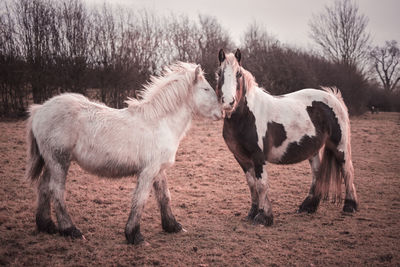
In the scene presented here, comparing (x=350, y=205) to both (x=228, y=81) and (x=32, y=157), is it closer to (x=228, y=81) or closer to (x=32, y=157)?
(x=228, y=81)

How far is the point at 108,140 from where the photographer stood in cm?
372

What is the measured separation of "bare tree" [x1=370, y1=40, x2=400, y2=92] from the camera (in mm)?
44219

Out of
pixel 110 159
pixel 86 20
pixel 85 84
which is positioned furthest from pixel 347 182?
pixel 86 20

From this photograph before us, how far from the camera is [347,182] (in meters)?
5.44

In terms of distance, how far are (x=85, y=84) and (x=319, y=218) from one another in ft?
49.6

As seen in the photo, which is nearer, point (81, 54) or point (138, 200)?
point (138, 200)

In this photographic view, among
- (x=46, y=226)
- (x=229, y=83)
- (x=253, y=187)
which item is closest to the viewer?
(x=46, y=226)

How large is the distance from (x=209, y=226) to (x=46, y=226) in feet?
7.54

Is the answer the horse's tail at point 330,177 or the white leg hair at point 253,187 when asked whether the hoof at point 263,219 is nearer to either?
the white leg hair at point 253,187

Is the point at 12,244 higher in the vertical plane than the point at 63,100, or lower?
lower

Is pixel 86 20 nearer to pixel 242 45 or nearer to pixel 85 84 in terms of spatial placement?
pixel 85 84

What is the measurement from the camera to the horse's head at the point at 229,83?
13.5ft

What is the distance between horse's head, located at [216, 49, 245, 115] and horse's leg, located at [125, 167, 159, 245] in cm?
135

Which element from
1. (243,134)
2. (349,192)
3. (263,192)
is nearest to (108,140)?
(243,134)
